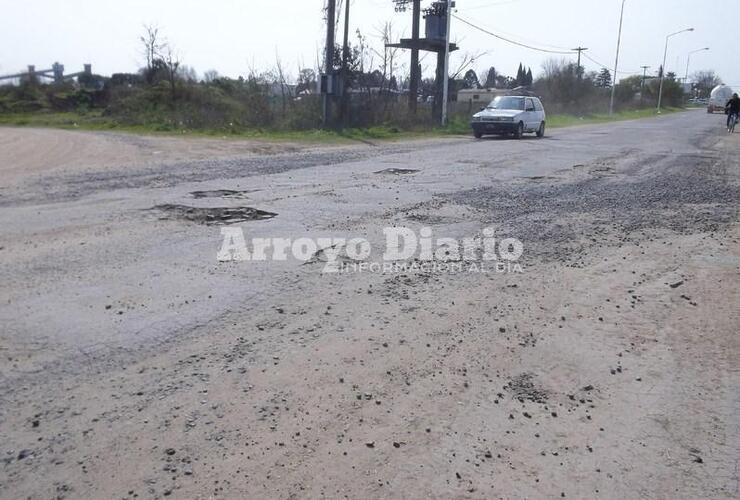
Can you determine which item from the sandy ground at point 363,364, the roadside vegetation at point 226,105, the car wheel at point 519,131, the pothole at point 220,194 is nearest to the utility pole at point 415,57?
the roadside vegetation at point 226,105

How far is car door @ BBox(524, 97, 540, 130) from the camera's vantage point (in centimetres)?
2509

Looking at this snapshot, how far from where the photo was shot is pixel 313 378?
3.98 metres

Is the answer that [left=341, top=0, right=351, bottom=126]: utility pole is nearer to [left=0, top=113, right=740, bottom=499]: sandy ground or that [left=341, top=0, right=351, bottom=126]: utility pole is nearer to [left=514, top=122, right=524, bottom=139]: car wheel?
[left=514, top=122, right=524, bottom=139]: car wheel

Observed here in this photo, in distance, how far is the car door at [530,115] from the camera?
25086 mm

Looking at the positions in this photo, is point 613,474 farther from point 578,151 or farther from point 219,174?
point 578,151

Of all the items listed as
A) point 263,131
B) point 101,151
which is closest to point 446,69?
point 263,131

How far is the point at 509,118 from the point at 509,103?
5.10 feet

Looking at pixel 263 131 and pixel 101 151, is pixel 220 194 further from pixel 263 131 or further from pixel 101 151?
pixel 263 131

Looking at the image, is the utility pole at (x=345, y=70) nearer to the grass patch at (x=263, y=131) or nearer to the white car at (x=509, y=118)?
the grass patch at (x=263, y=131)

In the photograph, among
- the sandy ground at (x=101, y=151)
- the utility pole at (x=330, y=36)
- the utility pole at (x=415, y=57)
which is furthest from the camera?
the utility pole at (x=415, y=57)

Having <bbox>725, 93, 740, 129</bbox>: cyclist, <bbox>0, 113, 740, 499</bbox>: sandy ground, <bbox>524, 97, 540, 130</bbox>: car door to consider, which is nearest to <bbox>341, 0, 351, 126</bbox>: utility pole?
<bbox>524, 97, 540, 130</bbox>: car door

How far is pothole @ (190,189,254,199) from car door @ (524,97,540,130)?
57.7 ft

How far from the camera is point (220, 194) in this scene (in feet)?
32.8

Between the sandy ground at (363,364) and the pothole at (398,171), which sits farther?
the pothole at (398,171)
